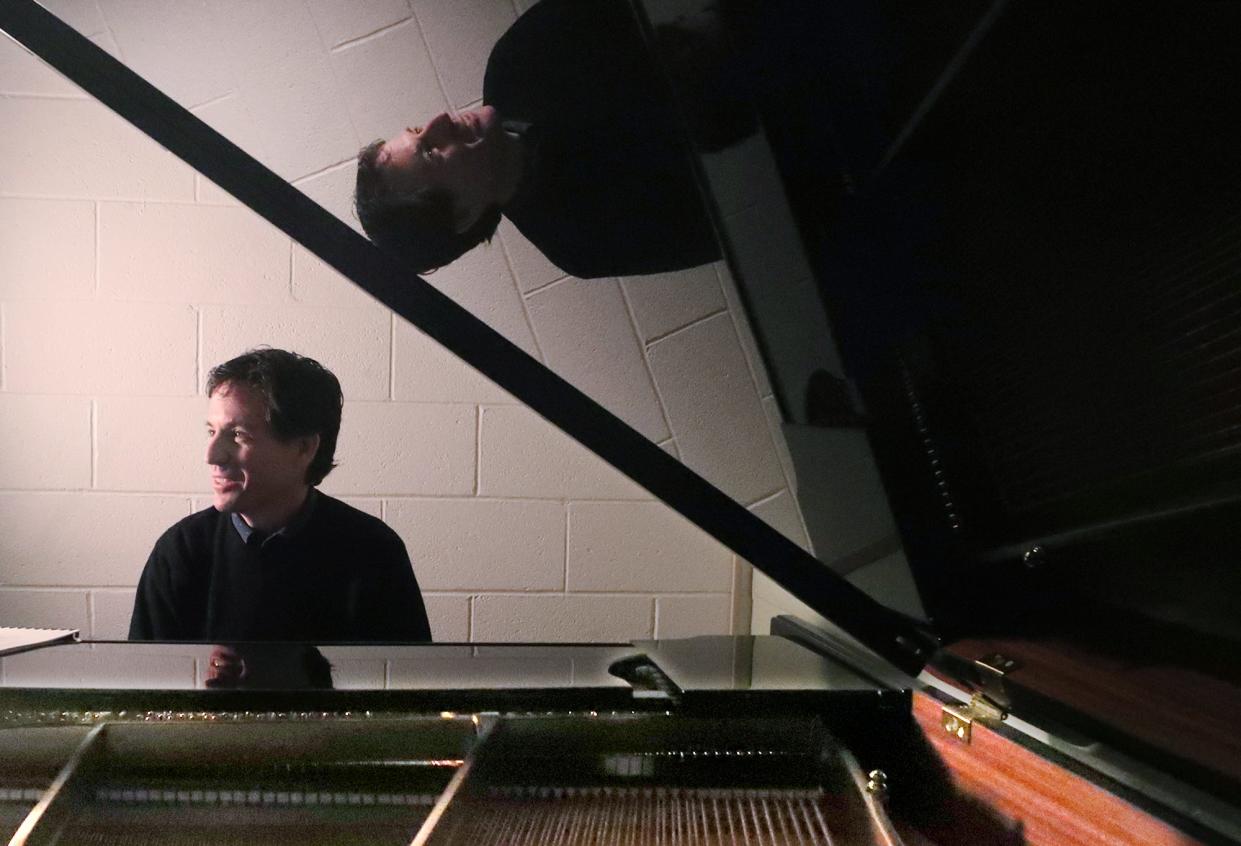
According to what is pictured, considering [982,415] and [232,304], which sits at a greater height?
[232,304]

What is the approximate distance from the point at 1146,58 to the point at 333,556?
1.50 m

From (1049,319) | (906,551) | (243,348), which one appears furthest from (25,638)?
(1049,319)

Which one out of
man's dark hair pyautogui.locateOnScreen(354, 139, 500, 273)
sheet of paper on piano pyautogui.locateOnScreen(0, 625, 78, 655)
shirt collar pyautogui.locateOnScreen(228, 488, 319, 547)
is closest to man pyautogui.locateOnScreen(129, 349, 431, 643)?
shirt collar pyautogui.locateOnScreen(228, 488, 319, 547)

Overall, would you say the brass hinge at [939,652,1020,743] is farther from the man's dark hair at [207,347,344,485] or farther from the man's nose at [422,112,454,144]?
the man's dark hair at [207,347,344,485]

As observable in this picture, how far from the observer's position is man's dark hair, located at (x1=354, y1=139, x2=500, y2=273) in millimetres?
1143

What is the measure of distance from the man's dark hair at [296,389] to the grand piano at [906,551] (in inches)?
21.5

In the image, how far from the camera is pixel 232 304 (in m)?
1.68

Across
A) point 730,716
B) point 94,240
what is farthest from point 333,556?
point 730,716

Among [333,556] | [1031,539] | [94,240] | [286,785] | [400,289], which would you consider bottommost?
[286,785]

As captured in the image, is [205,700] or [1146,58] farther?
[205,700]

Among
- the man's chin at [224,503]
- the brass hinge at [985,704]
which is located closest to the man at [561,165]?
the brass hinge at [985,704]

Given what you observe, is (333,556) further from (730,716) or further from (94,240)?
(730,716)

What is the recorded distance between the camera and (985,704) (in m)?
0.90

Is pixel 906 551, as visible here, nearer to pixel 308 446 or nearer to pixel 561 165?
pixel 561 165
